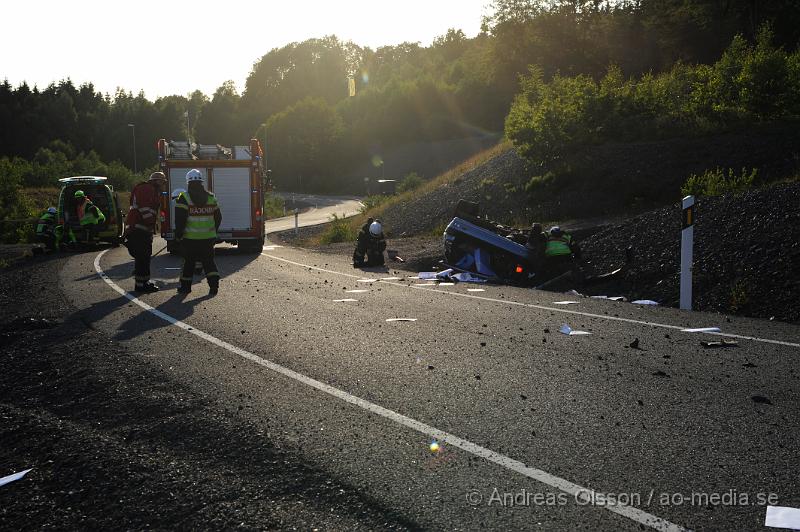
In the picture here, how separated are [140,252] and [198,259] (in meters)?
1.02

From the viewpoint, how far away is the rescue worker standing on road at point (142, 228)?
43.7 ft

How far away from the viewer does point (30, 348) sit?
830 centimetres

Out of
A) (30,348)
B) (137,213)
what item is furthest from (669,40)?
(30,348)

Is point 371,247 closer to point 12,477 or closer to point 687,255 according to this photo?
point 687,255

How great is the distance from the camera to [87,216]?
2514 cm

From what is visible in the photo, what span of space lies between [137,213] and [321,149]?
284ft

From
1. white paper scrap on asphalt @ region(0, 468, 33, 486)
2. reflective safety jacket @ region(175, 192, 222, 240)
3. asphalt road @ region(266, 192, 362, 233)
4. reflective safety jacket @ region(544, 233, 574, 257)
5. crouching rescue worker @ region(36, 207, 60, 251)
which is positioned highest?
A: reflective safety jacket @ region(175, 192, 222, 240)

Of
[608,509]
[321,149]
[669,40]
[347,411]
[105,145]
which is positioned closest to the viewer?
[608,509]

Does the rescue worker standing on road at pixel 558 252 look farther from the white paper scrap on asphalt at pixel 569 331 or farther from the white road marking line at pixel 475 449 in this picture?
the white road marking line at pixel 475 449

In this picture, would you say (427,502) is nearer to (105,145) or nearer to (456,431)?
(456,431)

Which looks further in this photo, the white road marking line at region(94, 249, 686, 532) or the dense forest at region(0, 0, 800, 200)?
the dense forest at region(0, 0, 800, 200)

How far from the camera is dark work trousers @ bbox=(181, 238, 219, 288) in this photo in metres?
12.9

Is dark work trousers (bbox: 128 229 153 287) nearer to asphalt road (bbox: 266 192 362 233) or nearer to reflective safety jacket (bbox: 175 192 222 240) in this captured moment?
reflective safety jacket (bbox: 175 192 222 240)

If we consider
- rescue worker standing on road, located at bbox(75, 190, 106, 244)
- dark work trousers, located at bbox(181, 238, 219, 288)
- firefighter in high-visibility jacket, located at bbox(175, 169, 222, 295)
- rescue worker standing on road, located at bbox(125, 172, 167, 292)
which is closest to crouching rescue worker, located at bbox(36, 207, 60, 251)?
rescue worker standing on road, located at bbox(75, 190, 106, 244)
